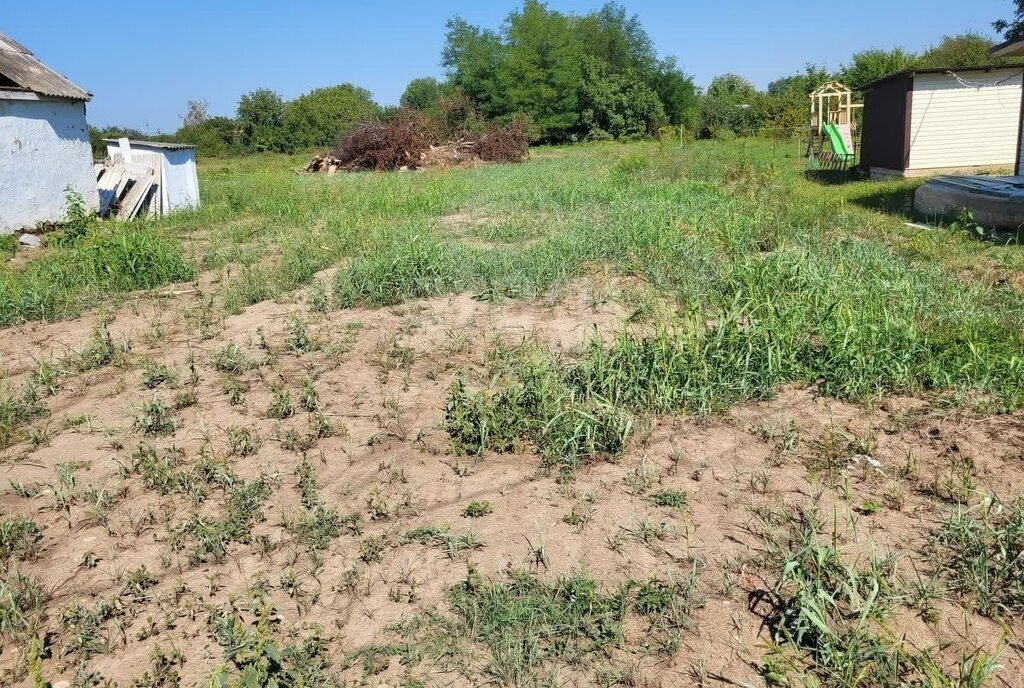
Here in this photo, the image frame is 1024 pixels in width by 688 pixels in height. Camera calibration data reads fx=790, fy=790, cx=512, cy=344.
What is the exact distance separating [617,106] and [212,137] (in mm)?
22492

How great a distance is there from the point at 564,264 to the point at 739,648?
492 cm

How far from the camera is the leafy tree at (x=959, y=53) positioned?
125ft

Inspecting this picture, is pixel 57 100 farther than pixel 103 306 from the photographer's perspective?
Yes

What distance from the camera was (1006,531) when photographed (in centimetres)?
307

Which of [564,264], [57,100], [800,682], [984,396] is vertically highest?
[57,100]

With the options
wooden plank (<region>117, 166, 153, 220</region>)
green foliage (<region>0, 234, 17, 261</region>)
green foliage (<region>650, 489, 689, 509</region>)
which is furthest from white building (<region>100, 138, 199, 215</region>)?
green foliage (<region>650, 489, 689, 509</region>)

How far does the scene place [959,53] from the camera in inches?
1650

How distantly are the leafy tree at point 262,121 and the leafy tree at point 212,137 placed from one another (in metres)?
0.63

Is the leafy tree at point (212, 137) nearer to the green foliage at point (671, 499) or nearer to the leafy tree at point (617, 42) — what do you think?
the leafy tree at point (617, 42)

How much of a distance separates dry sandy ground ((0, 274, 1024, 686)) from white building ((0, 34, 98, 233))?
705 cm

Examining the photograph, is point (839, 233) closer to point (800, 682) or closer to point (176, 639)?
point (800, 682)

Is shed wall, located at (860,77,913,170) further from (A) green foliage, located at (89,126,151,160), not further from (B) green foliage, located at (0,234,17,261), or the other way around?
(A) green foliage, located at (89,126,151,160)

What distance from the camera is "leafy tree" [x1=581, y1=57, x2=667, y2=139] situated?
39.8 meters

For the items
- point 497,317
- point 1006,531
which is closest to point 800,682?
point 1006,531
